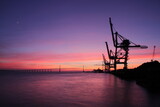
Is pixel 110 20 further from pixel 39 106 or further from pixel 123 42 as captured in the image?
pixel 39 106

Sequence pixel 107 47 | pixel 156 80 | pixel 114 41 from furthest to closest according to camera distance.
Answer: pixel 107 47, pixel 114 41, pixel 156 80

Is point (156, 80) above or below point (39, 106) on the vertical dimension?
above

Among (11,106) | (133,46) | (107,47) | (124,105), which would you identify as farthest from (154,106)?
(107,47)

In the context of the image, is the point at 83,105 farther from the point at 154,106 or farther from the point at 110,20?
the point at 110,20

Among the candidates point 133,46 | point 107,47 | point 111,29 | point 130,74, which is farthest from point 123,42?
point 107,47

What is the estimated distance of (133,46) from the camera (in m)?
59.0

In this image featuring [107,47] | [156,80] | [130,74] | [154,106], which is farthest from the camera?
[107,47]

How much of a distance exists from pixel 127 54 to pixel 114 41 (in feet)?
26.6

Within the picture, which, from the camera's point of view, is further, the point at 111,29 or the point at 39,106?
the point at 111,29

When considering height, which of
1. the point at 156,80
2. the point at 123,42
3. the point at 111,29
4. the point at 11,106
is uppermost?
the point at 111,29

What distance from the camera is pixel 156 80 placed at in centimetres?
2042

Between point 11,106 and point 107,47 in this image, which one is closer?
point 11,106

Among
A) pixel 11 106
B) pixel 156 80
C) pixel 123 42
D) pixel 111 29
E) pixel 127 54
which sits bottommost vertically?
pixel 11 106

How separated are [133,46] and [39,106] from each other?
53.1m
